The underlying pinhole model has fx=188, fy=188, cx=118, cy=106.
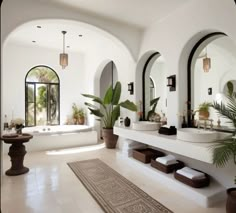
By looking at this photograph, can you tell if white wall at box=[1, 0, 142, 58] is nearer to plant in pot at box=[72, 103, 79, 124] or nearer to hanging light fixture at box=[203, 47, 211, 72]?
hanging light fixture at box=[203, 47, 211, 72]

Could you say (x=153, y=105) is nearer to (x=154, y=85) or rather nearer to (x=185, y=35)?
(x=154, y=85)

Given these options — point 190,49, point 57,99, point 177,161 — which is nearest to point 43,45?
point 57,99

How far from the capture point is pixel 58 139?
215 inches

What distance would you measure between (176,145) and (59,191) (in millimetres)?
1925

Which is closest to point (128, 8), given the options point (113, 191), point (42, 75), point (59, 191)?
point (113, 191)

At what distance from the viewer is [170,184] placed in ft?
9.86

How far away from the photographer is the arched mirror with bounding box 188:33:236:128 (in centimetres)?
310

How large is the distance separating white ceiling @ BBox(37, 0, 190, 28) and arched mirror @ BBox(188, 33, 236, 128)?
2.94 ft

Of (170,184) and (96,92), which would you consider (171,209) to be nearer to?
(170,184)

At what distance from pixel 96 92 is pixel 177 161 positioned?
408 centimetres

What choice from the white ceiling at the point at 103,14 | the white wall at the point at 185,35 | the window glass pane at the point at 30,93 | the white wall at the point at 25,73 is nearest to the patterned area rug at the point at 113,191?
the white wall at the point at 185,35

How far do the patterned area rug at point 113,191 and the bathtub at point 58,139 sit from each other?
1.63m

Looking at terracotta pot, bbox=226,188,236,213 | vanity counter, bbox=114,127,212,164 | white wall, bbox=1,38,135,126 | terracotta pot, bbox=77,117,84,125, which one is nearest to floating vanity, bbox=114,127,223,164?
vanity counter, bbox=114,127,212,164

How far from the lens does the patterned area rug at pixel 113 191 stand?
2424mm
